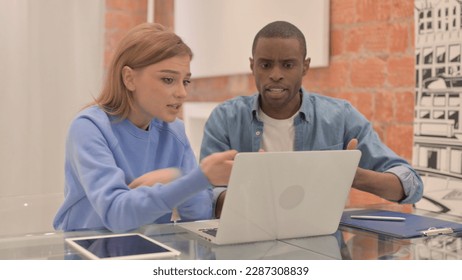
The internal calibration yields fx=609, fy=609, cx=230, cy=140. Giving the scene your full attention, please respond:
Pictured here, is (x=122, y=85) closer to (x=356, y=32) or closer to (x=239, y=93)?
(x=356, y=32)

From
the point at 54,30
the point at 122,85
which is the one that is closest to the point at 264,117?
the point at 122,85

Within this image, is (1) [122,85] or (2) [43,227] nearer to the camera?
(1) [122,85]

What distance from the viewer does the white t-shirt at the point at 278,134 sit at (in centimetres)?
159

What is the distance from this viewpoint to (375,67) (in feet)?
6.06

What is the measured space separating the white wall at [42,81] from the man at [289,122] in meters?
0.53

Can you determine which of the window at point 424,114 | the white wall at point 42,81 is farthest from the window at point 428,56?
the white wall at point 42,81

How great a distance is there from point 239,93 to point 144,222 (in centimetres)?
138

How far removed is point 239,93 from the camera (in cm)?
239

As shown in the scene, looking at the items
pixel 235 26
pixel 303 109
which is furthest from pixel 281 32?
pixel 235 26
